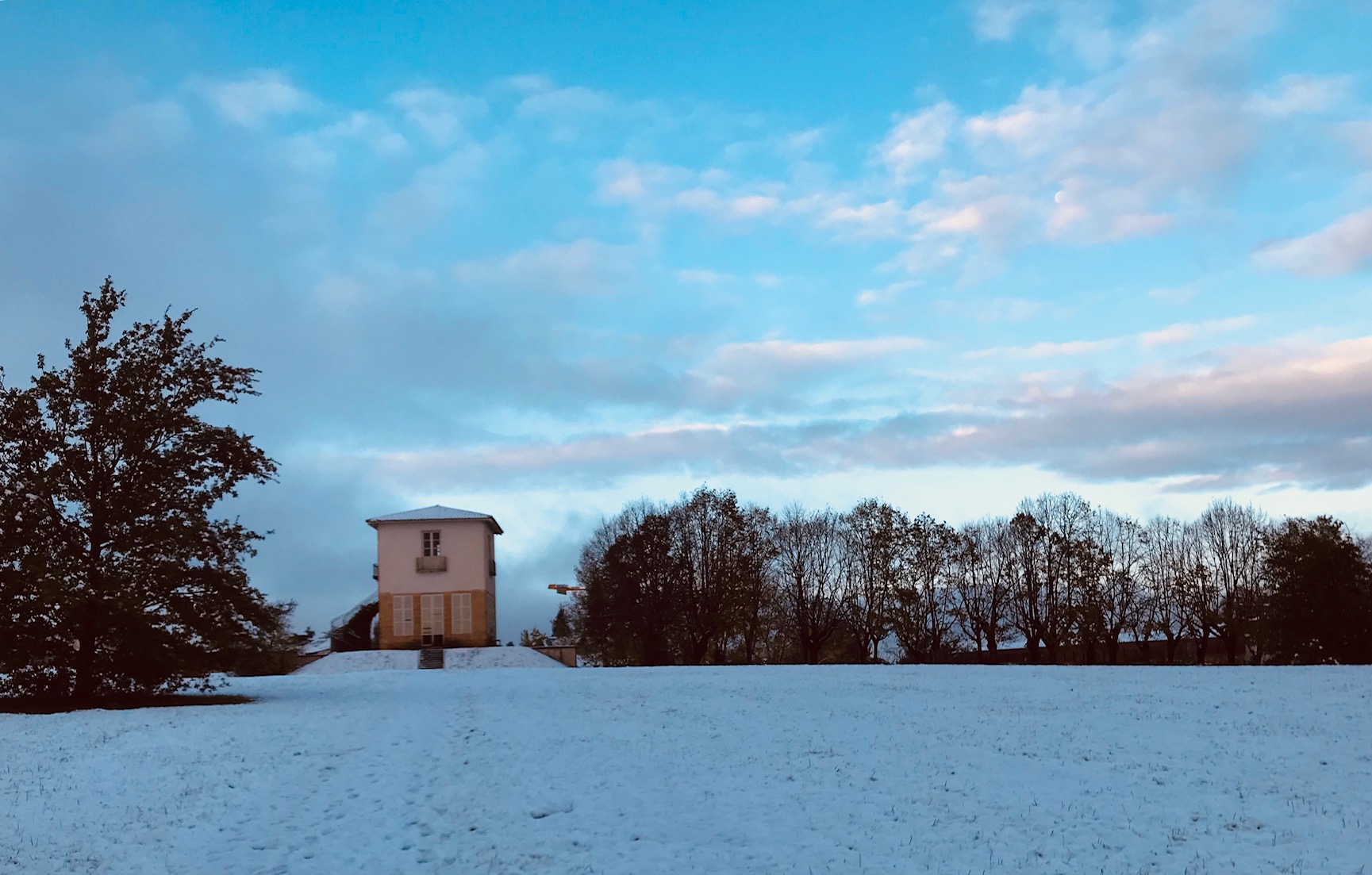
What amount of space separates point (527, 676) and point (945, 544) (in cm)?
3516

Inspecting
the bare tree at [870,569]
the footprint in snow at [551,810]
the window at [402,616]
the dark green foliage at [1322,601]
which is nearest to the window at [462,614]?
the window at [402,616]

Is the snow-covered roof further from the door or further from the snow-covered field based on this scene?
the snow-covered field

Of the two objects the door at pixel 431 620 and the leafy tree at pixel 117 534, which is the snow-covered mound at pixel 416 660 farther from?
the leafy tree at pixel 117 534

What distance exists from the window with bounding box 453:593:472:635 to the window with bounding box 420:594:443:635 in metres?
0.82

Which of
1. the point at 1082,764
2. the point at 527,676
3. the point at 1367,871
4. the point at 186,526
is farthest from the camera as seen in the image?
the point at 527,676

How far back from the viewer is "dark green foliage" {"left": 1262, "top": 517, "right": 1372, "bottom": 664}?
43.6 m

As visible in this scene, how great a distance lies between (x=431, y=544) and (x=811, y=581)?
23.4 metres

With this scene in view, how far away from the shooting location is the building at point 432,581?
60156 millimetres

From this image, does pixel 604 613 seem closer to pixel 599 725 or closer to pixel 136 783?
pixel 599 725

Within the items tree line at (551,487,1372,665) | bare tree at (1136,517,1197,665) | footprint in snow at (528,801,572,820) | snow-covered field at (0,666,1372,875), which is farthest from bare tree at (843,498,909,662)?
footprint in snow at (528,801,572,820)

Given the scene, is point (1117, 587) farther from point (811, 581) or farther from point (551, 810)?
point (551, 810)

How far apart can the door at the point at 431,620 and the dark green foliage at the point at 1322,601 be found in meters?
42.7

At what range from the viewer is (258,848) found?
13422 millimetres

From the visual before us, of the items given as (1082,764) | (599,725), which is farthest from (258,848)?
(1082,764)
